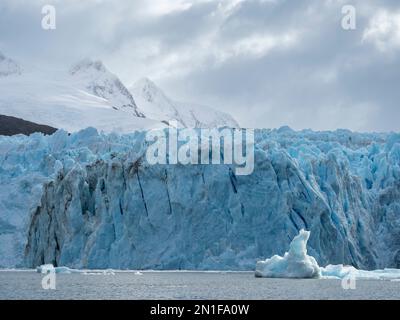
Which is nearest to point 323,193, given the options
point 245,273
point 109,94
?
point 245,273

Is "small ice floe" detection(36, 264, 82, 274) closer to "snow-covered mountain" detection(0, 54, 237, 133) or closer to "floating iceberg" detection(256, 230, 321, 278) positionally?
"floating iceberg" detection(256, 230, 321, 278)

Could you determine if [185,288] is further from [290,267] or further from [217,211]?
[217,211]

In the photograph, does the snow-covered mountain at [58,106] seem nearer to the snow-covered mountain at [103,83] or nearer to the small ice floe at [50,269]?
the snow-covered mountain at [103,83]

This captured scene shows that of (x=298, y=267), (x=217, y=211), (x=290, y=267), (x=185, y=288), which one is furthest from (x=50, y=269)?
(x=298, y=267)

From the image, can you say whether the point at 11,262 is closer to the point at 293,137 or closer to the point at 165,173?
the point at 165,173

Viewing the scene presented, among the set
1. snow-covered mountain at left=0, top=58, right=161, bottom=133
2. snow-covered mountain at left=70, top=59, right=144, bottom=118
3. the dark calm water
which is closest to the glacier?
the dark calm water
